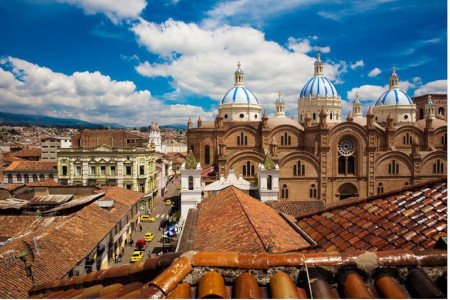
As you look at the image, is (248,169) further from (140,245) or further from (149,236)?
(140,245)

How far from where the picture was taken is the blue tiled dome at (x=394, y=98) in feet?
160

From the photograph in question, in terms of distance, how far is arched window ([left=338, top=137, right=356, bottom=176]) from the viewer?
115ft

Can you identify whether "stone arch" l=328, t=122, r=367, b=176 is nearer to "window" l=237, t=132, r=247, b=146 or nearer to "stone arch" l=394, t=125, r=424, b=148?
"stone arch" l=394, t=125, r=424, b=148

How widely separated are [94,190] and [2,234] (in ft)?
30.7

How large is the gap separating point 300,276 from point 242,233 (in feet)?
20.7

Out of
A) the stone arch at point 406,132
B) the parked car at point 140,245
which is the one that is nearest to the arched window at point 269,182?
the parked car at point 140,245

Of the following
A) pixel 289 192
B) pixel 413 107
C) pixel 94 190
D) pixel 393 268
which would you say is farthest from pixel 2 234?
pixel 413 107

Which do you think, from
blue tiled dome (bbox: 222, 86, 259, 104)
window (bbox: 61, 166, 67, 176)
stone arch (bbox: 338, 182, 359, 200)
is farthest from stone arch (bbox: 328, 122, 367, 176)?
window (bbox: 61, 166, 67, 176)

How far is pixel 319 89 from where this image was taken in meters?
47.1

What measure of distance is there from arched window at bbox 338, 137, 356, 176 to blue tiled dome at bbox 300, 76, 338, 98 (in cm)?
1345

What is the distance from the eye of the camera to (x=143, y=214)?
118 ft

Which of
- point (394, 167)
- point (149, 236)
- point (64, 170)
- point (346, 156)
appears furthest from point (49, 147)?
point (394, 167)

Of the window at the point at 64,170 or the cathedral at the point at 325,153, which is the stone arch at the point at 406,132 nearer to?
the cathedral at the point at 325,153

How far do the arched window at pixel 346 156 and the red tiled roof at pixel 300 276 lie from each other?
108 feet
